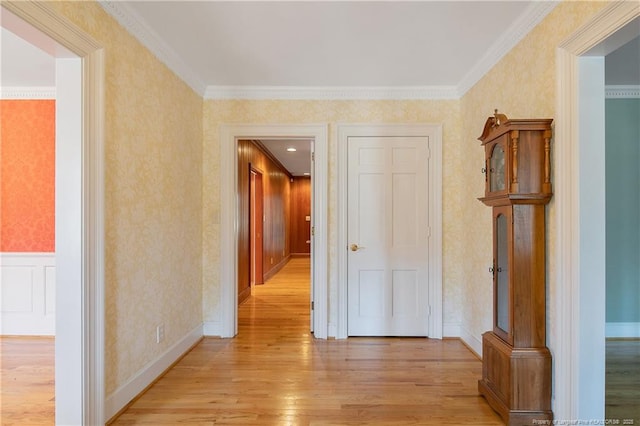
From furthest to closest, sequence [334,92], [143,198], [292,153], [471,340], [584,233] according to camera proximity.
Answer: [292,153] → [334,92] → [471,340] → [143,198] → [584,233]

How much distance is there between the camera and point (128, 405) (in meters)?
2.21

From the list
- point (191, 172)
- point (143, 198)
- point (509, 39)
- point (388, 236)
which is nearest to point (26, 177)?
point (191, 172)

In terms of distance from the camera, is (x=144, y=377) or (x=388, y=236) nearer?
(x=144, y=377)

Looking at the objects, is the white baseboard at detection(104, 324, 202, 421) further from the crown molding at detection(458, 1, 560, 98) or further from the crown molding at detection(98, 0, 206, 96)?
the crown molding at detection(458, 1, 560, 98)

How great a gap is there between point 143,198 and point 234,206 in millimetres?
1194

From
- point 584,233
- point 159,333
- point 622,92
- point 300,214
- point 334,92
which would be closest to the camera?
point 584,233

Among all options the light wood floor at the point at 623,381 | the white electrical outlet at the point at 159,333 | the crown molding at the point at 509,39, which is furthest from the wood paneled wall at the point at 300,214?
the light wood floor at the point at 623,381

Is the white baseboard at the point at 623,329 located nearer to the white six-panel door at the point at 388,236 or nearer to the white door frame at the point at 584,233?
the white six-panel door at the point at 388,236

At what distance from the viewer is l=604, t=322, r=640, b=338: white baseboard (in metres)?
3.35

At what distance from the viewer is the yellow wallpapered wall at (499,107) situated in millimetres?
1966

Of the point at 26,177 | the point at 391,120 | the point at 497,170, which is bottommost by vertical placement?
the point at 497,170

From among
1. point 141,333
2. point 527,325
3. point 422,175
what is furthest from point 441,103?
point 141,333

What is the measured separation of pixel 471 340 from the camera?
3.17 meters

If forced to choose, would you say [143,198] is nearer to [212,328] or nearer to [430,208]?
[212,328]
